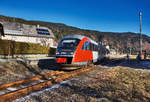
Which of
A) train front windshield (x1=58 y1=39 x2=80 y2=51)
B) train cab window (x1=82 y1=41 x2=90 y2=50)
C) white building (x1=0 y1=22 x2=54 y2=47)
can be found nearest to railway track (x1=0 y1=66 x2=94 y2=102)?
train front windshield (x1=58 y1=39 x2=80 y2=51)

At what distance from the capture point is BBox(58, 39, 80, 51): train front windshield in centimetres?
1173

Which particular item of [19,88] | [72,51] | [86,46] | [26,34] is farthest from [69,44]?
[26,34]

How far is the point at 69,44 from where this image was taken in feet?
39.8

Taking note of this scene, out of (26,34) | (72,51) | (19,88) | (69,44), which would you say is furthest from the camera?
(26,34)

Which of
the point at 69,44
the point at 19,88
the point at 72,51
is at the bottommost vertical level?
the point at 19,88

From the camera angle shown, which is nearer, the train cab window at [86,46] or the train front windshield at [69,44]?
the train front windshield at [69,44]

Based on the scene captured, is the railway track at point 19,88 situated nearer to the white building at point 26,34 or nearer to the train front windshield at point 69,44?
the train front windshield at point 69,44

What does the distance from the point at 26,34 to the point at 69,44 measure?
122 ft

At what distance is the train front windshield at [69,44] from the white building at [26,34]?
117 feet

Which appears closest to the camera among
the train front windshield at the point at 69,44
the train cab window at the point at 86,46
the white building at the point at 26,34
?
the train front windshield at the point at 69,44

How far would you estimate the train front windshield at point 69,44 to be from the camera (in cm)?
1173

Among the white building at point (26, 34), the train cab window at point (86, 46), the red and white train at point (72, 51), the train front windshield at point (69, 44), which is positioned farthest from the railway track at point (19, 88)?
the white building at point (26, 34)

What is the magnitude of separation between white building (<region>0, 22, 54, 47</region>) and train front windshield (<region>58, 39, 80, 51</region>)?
3552 centimetres

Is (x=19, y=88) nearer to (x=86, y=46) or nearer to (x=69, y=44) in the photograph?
(x=69, y=44)
